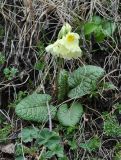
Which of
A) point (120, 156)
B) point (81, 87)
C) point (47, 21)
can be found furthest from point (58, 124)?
point (47, 21)

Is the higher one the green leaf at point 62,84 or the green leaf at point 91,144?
the green leaf at point 62,84

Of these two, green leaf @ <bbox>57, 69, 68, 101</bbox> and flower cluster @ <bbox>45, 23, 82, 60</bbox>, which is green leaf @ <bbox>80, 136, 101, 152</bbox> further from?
flower cluster @ <bbox>45, 23, 82, 60</bbox>

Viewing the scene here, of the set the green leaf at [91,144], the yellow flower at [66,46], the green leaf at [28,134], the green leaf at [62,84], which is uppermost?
the yellow flower at [66,46]

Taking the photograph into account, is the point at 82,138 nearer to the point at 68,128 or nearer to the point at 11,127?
the point at 68,128

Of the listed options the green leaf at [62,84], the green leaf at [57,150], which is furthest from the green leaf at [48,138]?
the green leaf at [62,84]

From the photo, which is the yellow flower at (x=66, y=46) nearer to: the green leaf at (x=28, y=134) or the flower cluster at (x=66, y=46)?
the flower cluster at (x=66, y=46)

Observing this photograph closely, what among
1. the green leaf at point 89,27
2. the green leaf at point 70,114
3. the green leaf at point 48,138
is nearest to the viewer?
the green leaf at point 48,138

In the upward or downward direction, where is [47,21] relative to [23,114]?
upward
